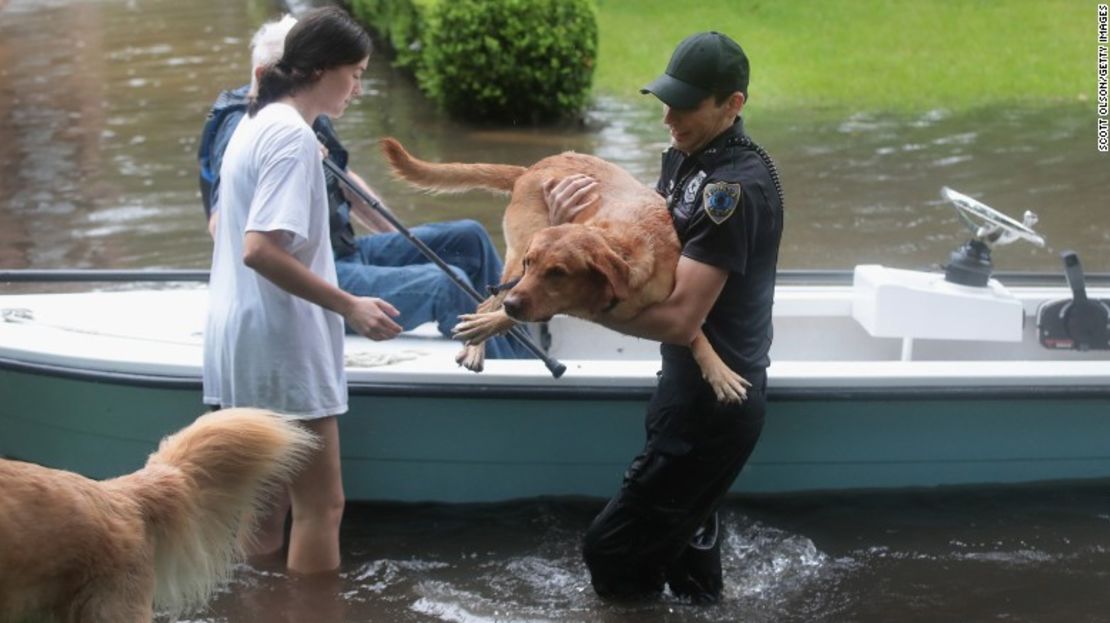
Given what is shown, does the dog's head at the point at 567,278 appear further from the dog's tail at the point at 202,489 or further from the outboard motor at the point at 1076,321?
the outboard motor at the point at 1076,321

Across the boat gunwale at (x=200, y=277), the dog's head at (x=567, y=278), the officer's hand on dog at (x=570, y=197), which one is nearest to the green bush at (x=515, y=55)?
the boat gunwale at (x=200, y=277)

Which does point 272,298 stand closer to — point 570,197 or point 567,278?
point 570,197

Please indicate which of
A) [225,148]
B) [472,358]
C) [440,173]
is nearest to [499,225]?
[225,148]

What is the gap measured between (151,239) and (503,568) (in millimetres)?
5304

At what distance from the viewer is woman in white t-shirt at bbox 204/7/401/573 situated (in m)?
3.96

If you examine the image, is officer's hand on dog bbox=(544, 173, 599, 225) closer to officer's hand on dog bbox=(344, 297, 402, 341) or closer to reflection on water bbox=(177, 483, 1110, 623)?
officer's hand on dog bbox=(344, 297, 402, 341)

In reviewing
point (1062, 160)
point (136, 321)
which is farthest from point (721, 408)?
point (1062, 160)

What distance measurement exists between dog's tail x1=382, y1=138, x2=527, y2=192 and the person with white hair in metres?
0.70

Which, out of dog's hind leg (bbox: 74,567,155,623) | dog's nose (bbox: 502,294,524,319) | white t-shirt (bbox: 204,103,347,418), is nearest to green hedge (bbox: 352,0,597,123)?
white t-shirt (bbox: 204,103,347,418)

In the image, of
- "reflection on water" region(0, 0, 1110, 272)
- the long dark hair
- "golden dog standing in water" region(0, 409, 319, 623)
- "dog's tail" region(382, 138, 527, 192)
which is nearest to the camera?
"golden dog standing in water" region(0, 409, 319, 623)

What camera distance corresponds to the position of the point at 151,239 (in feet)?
31.3

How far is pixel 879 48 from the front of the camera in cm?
1594

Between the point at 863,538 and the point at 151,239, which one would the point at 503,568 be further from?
the point at 151,239

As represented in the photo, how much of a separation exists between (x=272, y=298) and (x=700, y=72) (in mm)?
1418
